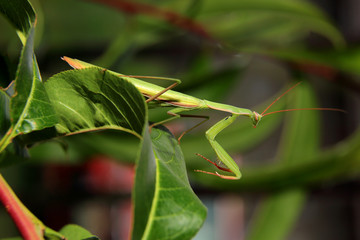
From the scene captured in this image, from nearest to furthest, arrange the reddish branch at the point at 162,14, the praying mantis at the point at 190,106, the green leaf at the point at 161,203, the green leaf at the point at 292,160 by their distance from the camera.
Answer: the green leaf at the point at 161,203 < the praying mantis at the point at 190,106 < the reddish branch at the point at 162,14 < the green leaf at the point at 292,160

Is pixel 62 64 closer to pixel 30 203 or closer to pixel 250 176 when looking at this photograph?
pixel 30 203

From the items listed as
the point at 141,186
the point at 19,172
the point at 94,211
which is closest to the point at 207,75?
the point at 19,172

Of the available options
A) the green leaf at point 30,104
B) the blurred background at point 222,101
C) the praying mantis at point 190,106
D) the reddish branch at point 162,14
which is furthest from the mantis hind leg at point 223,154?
the reddish branch at point 162,14

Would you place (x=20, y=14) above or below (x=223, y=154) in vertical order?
above

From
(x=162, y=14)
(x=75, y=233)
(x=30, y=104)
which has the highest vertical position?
(x=162, y=14)

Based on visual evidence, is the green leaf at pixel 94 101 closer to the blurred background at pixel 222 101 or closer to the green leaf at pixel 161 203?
the green leaf at pixel 161 203

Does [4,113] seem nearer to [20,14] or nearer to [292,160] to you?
[20,14]

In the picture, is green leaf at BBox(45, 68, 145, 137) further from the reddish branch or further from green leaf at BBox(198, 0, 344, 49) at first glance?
green leaf at BBox(198, 0, 344, 49)

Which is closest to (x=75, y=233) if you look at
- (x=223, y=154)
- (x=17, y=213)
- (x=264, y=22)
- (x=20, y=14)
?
(x=17, y=213)
